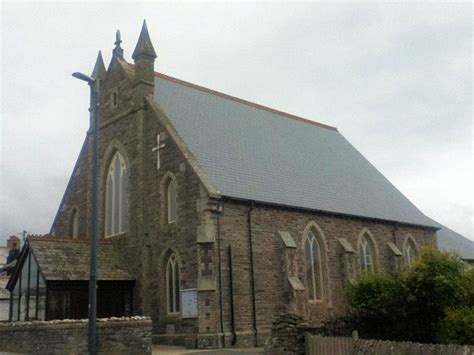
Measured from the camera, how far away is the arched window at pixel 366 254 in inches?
1152

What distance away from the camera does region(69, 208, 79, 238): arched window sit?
3046 cm

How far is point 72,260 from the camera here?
23281 millimetres

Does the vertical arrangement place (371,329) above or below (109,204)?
below

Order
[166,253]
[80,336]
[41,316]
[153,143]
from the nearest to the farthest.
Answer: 1. [80,336]
2. [41,316]
3. [166,253]
4. [153,143]

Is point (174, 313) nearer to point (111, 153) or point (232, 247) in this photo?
point (232, 247)

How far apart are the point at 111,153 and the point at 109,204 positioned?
265cm

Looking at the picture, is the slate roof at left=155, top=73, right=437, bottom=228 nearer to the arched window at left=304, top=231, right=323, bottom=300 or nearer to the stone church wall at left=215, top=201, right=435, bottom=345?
the stone church wall at left=215, top=201, right=435, bottom=345

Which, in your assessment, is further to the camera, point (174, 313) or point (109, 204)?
point (109, 204)

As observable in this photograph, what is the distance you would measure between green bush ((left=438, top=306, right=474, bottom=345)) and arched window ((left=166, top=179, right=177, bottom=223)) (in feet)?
39.9

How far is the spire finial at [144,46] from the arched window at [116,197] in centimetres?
521

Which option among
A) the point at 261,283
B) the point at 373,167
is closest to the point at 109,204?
the point at 261,283

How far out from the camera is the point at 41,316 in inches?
861

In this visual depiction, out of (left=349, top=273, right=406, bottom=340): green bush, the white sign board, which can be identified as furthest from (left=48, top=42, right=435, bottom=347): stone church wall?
(left=349, top=273, right=406, bottom=340): green bush

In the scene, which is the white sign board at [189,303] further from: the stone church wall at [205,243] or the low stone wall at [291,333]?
the low stone wall at [291,333]
